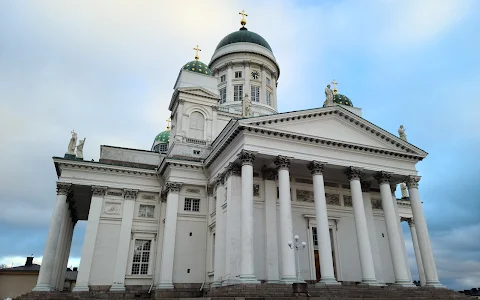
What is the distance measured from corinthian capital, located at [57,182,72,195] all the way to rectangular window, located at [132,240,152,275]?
5772mm

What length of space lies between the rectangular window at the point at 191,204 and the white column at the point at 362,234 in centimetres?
1025

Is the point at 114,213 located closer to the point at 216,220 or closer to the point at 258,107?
the point at 216,220

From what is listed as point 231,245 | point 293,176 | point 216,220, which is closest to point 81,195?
point 216,220

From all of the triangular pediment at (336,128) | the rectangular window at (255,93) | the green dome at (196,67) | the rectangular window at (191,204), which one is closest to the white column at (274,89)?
the rectangular window at (255,93)

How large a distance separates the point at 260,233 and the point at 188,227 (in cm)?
579

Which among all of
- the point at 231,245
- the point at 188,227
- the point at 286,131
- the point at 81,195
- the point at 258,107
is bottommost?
the point at 231,245

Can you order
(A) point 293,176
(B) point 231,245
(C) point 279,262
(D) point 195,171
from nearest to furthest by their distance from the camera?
(B) point 231,245
(C) point 279,262
(A) point 293,176
(D) point 195,171

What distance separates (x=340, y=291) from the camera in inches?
660

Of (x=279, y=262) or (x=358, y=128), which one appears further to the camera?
(x=358, y=128)

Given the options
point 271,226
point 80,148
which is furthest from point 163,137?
point 271,226

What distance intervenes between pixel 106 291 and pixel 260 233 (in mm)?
10588

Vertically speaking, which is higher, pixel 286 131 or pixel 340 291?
pixel 286 131

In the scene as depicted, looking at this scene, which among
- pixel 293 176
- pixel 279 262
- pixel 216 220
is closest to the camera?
pixel 279 262

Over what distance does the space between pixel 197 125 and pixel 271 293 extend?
604 inches
